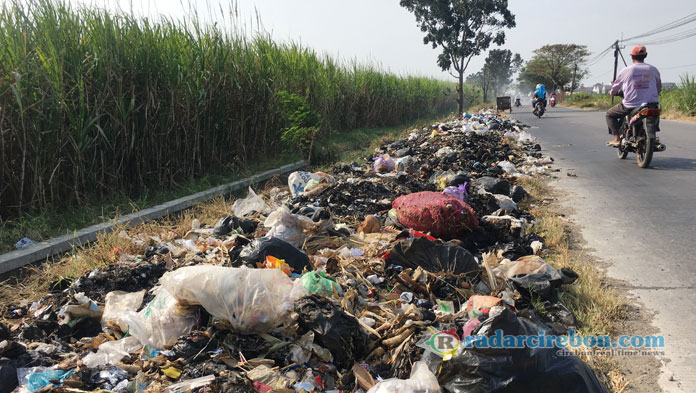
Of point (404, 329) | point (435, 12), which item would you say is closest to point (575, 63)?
point (435, 12)

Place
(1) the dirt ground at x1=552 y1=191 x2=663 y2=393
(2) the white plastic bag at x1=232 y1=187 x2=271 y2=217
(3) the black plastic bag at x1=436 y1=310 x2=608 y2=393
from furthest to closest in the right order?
(2) the white plastic bag at x1=232 y1=187 x2=271 y2=217, (1) the dirt ground at x1=552 y1=191 x2=663 y2=393, (3) the black plastic bag at x1=436 y1=310 x2=608 y2=393

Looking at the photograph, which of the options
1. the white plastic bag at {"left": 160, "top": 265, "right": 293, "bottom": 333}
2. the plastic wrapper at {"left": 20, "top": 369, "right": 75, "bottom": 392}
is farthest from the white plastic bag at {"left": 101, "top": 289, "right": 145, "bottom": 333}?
the white plastic bag at {"left": 160, "top": 265, "right": 293, "bottom": 333}

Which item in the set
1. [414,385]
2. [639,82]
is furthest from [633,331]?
[639,82]

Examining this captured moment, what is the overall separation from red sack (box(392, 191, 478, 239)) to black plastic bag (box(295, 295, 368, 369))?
159 centimetres

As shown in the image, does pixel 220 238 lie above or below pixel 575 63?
below

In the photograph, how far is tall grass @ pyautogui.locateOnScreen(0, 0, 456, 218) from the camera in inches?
175

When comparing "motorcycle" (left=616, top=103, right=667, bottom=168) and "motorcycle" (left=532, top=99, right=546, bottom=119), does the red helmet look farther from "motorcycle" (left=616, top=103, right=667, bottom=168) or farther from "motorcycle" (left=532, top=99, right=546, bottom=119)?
"motorcycle" (left=532, top=99, right=546, bottom=119)

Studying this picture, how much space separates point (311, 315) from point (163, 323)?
0.78 meters

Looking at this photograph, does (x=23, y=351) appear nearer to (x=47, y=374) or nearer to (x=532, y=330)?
(x=47, y=374)

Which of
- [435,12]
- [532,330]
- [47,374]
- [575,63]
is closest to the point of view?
[532,330]

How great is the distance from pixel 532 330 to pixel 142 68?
5305 mm

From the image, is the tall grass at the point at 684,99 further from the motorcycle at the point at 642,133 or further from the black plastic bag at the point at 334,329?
the black plastic bag at the point at 334,329

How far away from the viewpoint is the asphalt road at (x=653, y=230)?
2395 millimetres

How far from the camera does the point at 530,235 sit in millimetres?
3852
